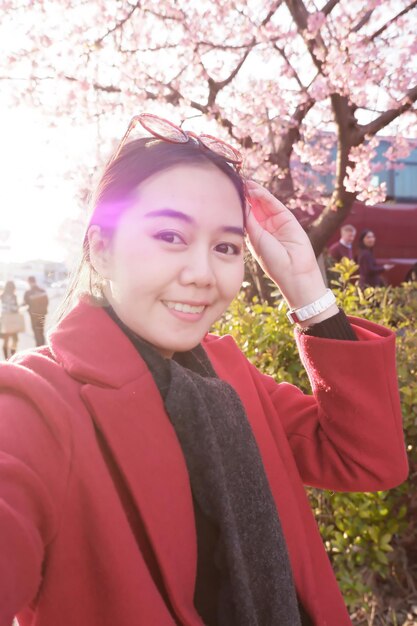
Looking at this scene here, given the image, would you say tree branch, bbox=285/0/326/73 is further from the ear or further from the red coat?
the red coat

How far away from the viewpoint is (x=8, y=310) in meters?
10.3

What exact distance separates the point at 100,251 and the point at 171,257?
0.19 metres

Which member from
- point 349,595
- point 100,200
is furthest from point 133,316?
point 349,595

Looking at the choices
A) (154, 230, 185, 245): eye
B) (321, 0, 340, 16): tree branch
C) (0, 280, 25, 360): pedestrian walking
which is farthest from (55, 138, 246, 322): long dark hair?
(0, 280, 25, 360): pedestrian walking

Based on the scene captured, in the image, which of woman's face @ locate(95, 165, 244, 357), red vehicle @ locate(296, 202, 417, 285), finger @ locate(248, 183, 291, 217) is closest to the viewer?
woman's face @ locate(95, 165, 244, 357)

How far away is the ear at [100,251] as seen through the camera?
1.34 meters

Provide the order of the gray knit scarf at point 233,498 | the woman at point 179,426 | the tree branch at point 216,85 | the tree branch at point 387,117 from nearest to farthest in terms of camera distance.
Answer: the woman at point 179,426 < the gray knit scarf at point 233,498 < the tree branch at point 387,117 < the tree branch at point 216,85

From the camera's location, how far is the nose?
128 centimetres

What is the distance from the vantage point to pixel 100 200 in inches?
54.2

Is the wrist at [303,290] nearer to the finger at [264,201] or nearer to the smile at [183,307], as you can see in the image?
the finger at [264,201]

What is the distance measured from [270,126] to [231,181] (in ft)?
21.8

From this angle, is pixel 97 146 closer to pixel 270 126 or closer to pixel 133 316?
pixel 270 126

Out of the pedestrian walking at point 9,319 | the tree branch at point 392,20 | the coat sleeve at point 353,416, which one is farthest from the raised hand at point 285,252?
the pedestrian walking at point 9,319

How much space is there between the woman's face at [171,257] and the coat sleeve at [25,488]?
0.98ft
